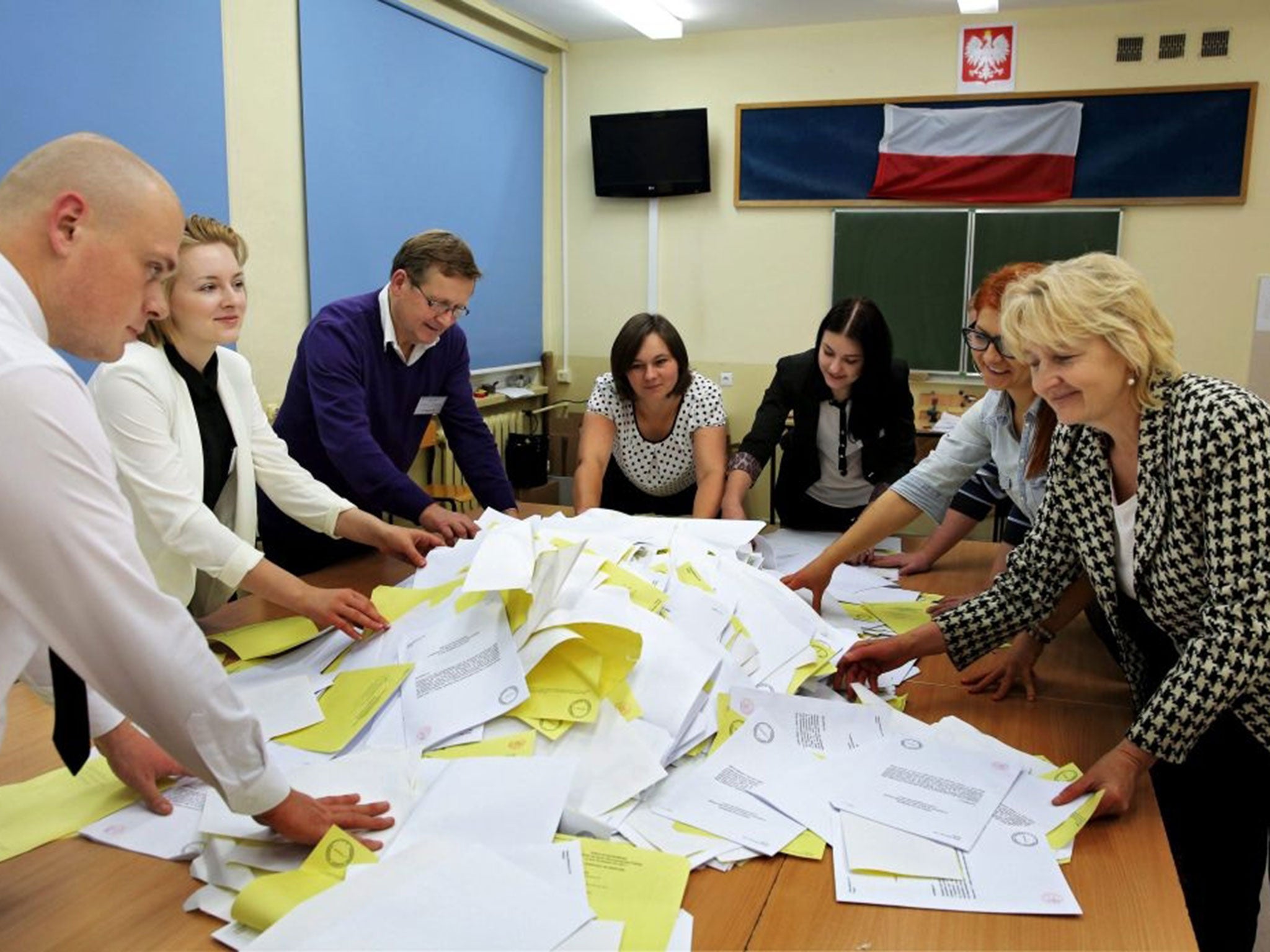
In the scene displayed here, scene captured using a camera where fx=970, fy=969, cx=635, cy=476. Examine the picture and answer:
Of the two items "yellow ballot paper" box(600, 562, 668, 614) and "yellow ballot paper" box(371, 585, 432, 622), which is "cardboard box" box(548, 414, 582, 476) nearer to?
"yellow ballot paper" box(371, 585, 432, 622)

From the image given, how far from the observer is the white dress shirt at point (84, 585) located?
90 cm

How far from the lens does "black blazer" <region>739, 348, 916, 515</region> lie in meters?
2.95

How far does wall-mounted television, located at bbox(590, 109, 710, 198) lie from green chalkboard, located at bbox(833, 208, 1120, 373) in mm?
918

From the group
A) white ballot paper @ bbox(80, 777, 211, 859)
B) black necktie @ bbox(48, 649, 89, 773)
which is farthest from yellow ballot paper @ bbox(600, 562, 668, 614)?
black necktie @ bbox(48, 649, 89, 773)

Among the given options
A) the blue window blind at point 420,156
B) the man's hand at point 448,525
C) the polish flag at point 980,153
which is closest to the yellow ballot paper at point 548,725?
the man's hand at point 448,525

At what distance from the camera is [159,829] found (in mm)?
1203

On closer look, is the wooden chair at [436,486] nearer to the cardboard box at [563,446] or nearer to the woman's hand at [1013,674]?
the cardboard box at [563,446]

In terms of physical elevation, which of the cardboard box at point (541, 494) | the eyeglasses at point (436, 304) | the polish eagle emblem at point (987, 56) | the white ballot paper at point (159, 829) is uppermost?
the polish eagle emblem at point (987, 56)

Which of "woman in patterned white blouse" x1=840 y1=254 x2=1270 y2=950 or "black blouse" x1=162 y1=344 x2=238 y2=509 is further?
"black blouse" x1=162 y1=344 x2=238 y2=509

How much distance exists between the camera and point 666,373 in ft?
9.45

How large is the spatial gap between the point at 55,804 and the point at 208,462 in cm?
91

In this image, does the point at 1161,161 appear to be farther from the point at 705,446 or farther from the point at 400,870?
the point at 400,870

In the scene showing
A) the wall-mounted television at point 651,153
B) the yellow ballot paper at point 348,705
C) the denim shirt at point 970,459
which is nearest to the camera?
the yellow ballot paper at point 348,705

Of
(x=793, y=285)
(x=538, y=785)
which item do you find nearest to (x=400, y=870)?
(x=538, y=785)
